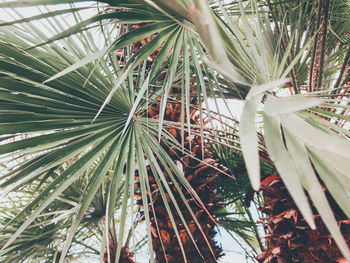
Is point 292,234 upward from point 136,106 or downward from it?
downward

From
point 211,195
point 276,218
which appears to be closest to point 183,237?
point 211,195

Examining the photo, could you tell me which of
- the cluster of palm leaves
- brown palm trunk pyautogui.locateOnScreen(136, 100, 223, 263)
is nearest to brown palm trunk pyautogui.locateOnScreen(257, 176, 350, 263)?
the cluster of palm leaves

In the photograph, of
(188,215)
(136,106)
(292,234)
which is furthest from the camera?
(188,215)

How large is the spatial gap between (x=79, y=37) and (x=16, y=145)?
63 centimetres

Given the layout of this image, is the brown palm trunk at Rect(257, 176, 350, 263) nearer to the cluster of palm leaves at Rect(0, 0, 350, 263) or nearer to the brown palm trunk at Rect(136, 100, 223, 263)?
the cluster of palm leaves at Rect(0, 0, 350, 263)

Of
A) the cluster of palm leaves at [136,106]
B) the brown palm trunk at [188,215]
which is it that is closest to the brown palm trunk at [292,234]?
the cluster of palm leaves at [136,106]

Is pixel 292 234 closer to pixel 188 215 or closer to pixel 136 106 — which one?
pixel 188 215

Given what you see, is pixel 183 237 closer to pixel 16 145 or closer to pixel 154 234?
pixel 154 234

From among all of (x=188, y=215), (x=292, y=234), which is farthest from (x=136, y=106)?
(x=292, y=234)

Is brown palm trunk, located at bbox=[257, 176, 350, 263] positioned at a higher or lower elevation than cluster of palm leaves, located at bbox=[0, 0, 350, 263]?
lower

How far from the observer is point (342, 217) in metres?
1.02

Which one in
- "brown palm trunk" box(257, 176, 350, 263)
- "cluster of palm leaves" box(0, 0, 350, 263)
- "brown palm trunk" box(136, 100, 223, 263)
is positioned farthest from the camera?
"brown palm trunk" box(136, 100, 223, 263)

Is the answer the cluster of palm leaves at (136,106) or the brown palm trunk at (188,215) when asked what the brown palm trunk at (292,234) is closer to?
the cluster of palm leaves at (136,106)

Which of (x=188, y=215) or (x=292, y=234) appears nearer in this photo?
(x=292, y=234)
